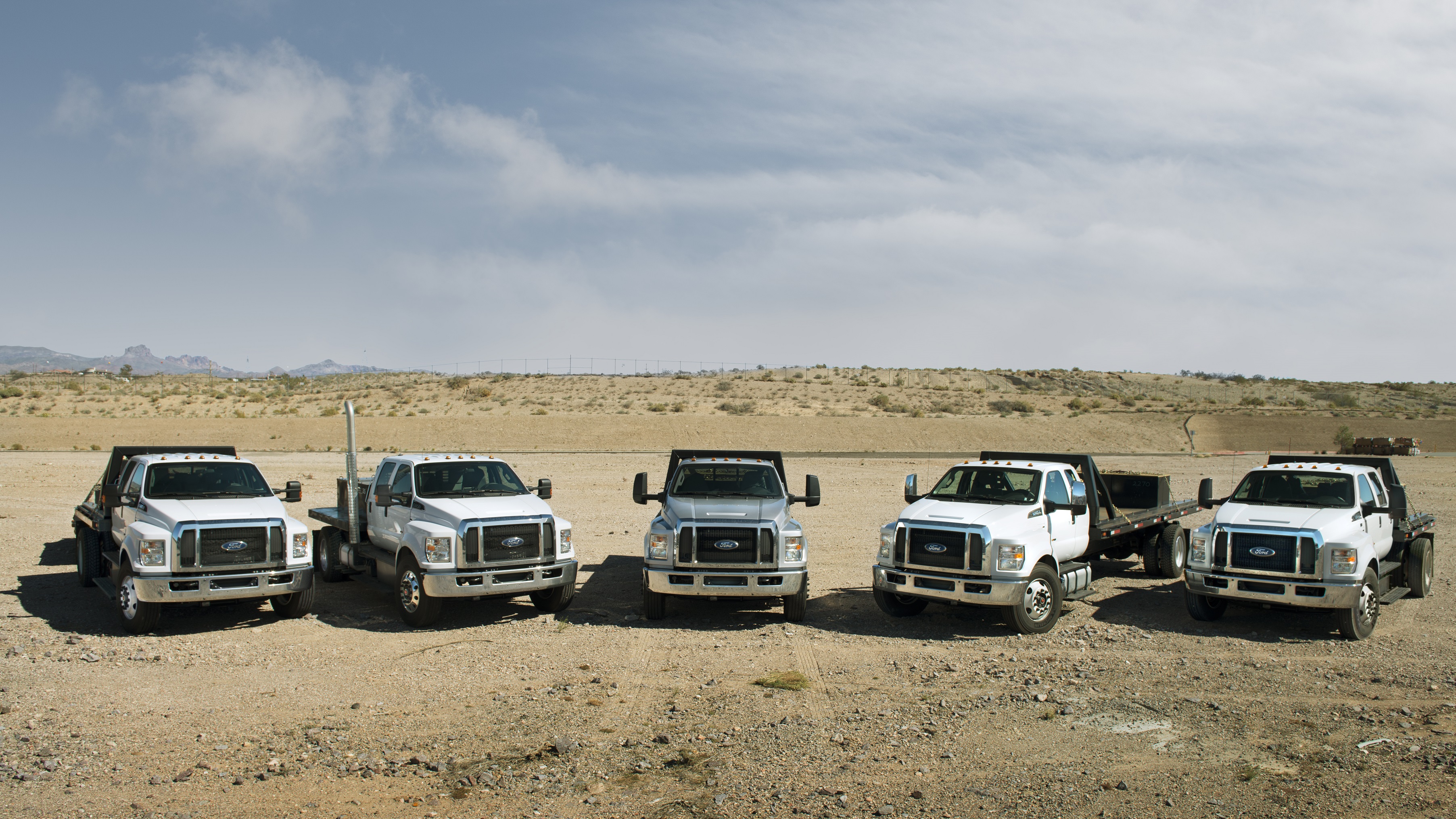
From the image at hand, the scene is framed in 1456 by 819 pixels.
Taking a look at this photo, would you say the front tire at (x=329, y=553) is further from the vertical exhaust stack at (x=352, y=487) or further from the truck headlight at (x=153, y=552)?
the truck headlight at (x=153, y=552)

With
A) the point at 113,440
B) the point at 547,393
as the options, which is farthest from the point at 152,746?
the point at 547,393

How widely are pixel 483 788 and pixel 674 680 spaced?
2.98 meters

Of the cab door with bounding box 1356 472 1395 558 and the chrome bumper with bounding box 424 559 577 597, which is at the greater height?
the cab door with bounding box 1356 472 1395 558

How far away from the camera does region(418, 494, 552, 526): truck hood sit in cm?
1131

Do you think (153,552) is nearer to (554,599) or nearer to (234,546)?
(234,546)

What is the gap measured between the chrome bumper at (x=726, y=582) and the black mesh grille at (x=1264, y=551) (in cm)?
526

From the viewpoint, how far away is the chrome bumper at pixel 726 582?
36.7 ft

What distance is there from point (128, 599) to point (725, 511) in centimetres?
700

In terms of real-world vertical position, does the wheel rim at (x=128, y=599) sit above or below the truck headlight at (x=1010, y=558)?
below

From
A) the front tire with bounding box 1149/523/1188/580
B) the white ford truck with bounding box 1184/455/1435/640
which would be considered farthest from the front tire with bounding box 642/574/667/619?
the front tire with bounding box 1149/523/1188/580

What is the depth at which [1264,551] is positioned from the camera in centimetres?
1103

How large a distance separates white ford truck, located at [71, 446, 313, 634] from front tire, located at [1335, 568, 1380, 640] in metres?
12.1

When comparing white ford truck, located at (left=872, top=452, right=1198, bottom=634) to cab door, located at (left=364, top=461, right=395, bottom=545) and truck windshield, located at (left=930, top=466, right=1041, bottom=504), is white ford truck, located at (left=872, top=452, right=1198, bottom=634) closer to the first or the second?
truck windshield, located at (left=930, top=466, right=1041, bottom=504)

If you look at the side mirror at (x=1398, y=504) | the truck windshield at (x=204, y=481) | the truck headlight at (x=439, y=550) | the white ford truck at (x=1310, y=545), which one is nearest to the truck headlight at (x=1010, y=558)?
the white ford truck at (x=1310, y=545)
